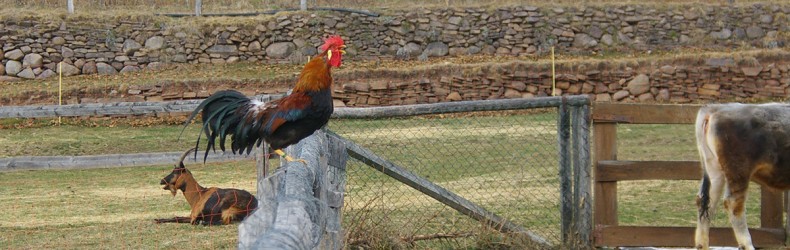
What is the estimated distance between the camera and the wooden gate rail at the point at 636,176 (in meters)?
8.85

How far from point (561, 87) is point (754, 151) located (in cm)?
1530

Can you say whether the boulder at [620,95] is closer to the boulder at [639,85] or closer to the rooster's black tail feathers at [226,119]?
the boulder at [639,85]

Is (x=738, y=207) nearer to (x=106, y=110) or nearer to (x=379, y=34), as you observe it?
(x=106, y=110)

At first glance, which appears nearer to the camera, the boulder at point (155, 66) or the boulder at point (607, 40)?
the boulder at point (155, 66)

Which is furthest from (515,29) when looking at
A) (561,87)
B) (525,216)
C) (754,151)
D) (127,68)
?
(754,151)

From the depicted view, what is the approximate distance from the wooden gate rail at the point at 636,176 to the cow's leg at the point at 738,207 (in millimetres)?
578

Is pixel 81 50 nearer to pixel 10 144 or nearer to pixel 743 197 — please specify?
pixel 10 144

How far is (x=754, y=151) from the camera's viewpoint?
8242mm

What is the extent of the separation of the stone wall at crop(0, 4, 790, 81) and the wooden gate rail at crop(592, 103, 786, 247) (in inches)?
693

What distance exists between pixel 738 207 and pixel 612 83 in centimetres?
1552

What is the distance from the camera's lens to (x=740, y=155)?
8.21 m

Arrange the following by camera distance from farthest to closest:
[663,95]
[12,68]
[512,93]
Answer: [12,68] → [663,95] → [512,93]

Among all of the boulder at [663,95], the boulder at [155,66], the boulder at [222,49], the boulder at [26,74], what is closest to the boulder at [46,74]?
the boulder at [26,74]

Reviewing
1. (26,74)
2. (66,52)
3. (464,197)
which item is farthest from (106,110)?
(66,52)
